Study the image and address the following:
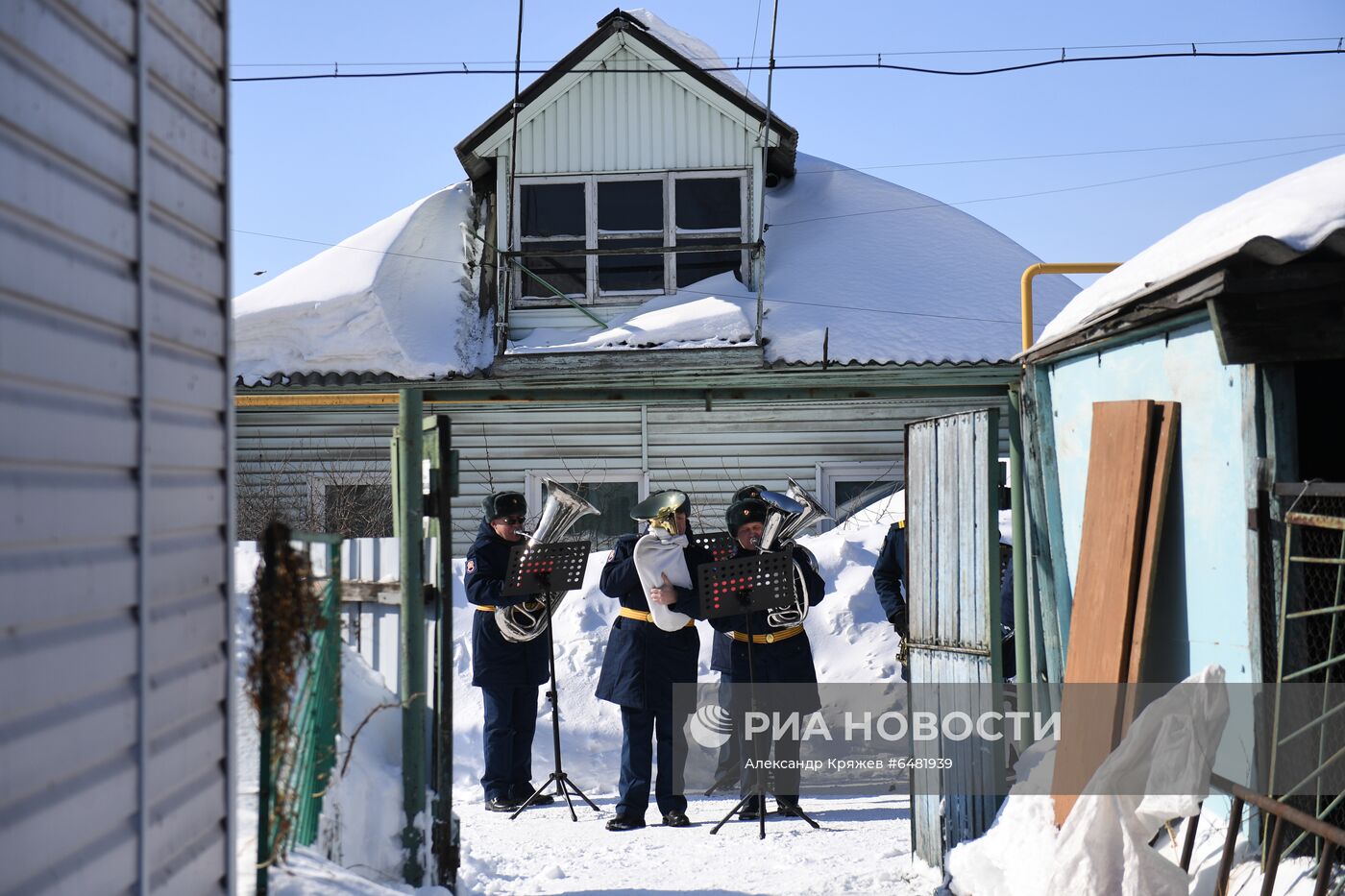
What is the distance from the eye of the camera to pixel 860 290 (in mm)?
13750

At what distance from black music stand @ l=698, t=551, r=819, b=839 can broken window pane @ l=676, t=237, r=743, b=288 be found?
703 centimetres

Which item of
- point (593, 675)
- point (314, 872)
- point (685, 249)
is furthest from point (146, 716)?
point (685, 249)

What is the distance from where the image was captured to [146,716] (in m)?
2.80

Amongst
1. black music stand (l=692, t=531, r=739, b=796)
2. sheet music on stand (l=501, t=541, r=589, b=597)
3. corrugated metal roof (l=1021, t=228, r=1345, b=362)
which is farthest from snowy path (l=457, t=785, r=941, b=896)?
corrugated metal roof (l=1021, t=228, r=1345, b=362)

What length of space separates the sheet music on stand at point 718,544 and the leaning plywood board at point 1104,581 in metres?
2.66

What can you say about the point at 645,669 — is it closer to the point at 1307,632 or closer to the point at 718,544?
the point at 718,544

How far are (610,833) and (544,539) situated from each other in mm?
1814

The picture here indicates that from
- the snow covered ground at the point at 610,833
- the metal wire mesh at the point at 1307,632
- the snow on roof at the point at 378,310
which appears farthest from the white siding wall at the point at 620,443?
the metal wire mesh at the point at 1307,632

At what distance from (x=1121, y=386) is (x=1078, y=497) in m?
0.70

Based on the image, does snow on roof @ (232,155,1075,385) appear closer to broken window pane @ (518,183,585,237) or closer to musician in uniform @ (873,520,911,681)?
broken window pane @ (518,183,585,237)

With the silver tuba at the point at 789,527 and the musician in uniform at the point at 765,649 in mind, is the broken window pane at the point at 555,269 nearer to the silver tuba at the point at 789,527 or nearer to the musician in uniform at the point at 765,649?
the musician in uniform at the point at 765,649

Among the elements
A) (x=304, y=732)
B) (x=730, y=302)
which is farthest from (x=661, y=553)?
(x=730, y=302)

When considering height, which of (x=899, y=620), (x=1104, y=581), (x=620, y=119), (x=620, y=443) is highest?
(x=620, y=119)

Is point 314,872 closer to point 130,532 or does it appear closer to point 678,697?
point 130,532
